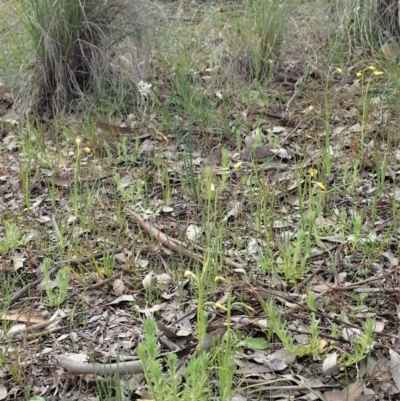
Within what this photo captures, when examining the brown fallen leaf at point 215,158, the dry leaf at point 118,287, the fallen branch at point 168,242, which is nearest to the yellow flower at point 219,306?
the fallen branch at point 168,242

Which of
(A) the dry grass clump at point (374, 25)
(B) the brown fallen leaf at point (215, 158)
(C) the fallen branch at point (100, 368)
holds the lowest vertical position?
(B) the brown fallen leaf at point (215, 158)

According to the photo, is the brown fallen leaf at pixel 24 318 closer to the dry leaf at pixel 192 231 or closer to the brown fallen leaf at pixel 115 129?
the dry leaf at pixel 192 231

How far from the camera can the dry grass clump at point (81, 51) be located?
4121mm

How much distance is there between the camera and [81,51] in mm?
4250

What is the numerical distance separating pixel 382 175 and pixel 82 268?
1366mm

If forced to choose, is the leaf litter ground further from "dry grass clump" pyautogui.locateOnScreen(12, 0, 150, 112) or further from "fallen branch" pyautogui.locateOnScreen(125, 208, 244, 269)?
"dry grass clump" pyautogui.locateOnScreen(12, 0, 150, 112)

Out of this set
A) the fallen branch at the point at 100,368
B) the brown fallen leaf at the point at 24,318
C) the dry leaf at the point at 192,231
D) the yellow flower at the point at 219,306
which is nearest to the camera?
the fallen branch at the point at 100,368

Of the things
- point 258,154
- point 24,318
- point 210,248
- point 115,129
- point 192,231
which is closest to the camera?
point 24,318

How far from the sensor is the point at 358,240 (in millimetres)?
2596

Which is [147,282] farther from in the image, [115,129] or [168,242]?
[115,129]

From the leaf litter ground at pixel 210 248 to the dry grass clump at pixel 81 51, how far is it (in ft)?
1.08

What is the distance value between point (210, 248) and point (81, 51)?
214cm

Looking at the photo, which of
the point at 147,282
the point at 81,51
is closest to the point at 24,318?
the point at 147,282

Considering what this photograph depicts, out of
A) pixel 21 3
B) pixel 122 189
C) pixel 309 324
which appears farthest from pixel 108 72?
pixel 309 324
